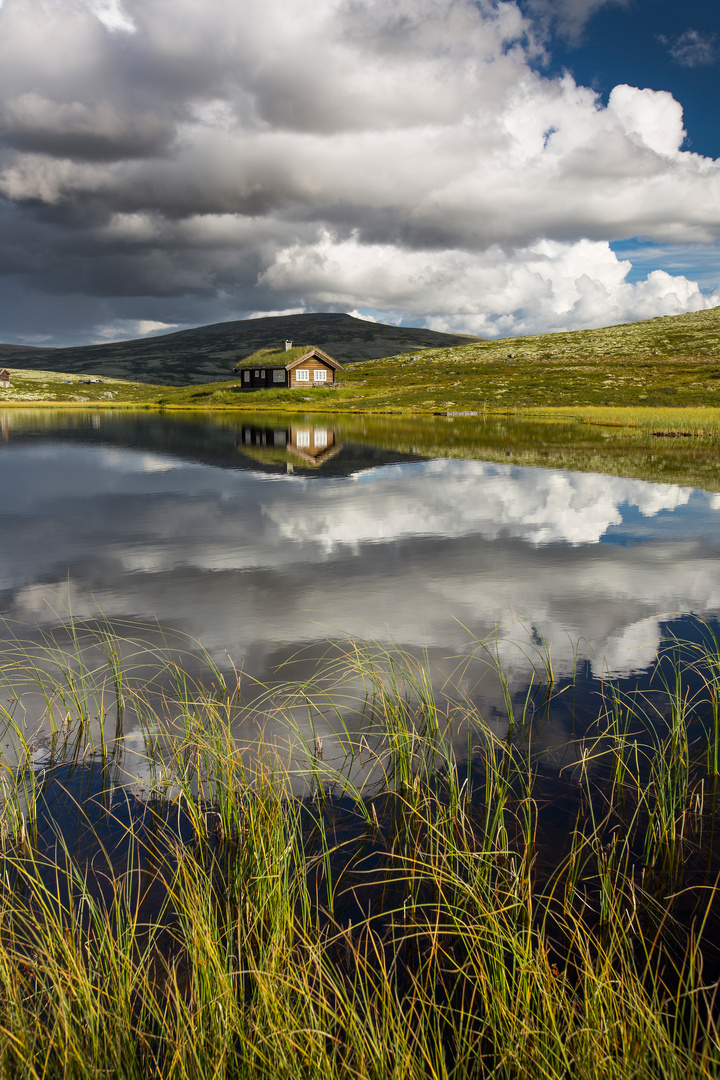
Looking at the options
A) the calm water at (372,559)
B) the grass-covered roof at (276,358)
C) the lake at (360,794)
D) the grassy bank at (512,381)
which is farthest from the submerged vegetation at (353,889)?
the grass-covered roof at (276,358)

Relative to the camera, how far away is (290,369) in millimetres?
94562

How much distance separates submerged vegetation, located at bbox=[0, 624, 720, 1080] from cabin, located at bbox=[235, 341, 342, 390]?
88.1 meters

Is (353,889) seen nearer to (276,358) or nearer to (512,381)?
(512,381)

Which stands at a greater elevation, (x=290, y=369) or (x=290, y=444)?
(x=290, y=369)

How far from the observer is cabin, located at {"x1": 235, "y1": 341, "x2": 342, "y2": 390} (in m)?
94.8

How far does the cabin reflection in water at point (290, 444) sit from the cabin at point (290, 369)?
40.6 m

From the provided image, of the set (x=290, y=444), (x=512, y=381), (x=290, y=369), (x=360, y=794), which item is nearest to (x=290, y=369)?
(x=290, y=369)

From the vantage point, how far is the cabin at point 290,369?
94.8 m

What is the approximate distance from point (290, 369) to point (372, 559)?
277 feet

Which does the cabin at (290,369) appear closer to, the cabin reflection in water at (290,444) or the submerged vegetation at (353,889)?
the cabin reflection in water at (290,444)

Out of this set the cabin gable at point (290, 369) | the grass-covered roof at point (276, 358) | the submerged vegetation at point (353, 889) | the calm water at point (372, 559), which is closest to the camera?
the submerged vegetation at point (353, 889)

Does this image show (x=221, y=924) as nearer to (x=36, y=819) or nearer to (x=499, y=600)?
(x=36, y=819)

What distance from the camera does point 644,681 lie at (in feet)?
27.4

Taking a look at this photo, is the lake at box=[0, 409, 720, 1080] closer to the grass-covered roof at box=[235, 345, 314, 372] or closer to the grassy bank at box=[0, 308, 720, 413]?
the grassy bank at box=[0, 308, 720, 413]
